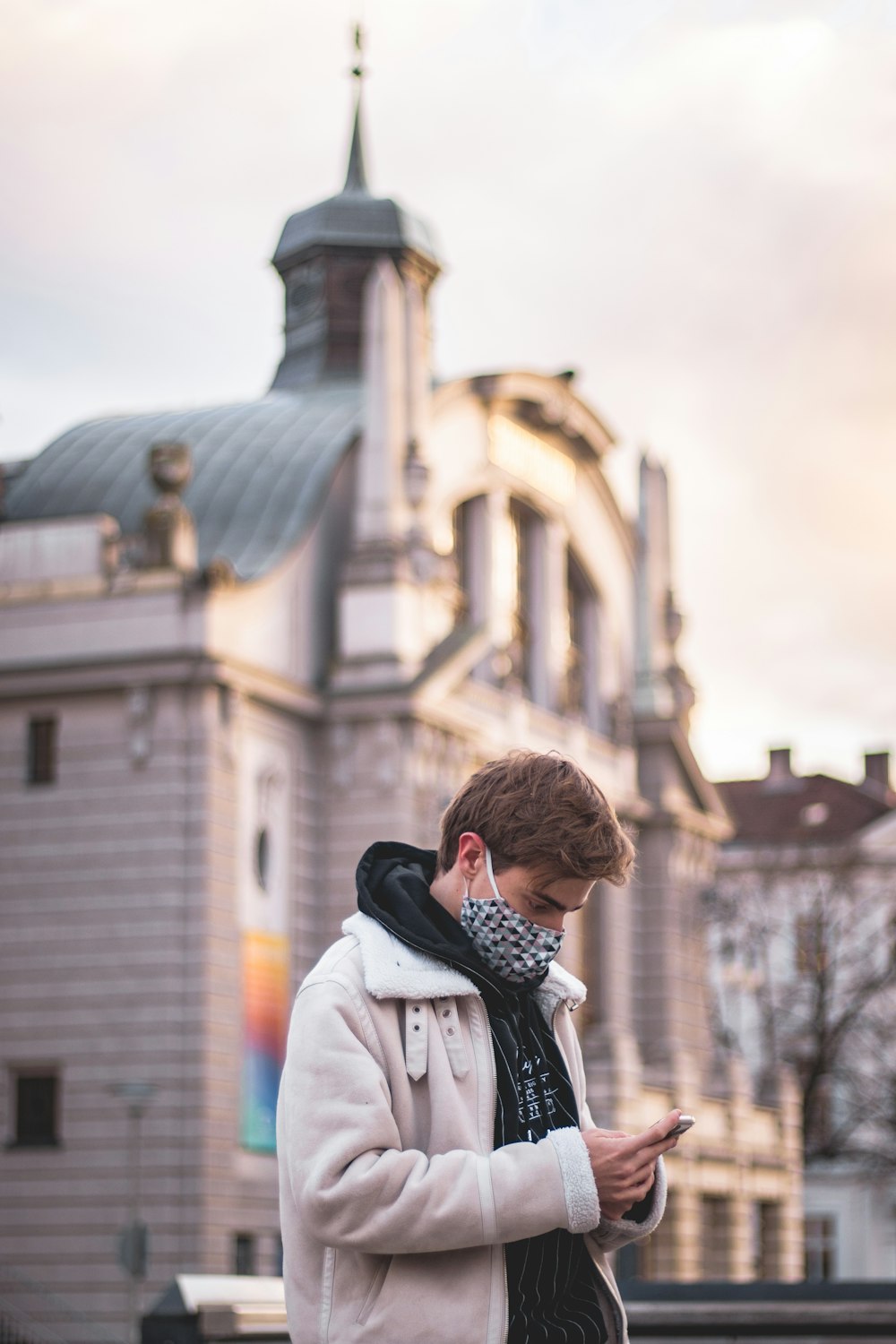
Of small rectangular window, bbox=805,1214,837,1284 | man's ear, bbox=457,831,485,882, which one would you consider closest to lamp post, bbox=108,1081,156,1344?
man's ear, bbox=457,831,485,882

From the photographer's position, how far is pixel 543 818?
480cm

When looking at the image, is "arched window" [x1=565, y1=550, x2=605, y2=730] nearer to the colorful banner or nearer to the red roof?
the colorful banner

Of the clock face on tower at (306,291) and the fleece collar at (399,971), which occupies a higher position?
the clock face on tower at (306,291)

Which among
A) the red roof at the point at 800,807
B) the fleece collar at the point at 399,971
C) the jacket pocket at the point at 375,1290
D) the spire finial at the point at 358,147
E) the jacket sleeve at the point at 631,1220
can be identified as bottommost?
the jacket pocket at the point at 375,1290

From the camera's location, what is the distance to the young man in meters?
4.62

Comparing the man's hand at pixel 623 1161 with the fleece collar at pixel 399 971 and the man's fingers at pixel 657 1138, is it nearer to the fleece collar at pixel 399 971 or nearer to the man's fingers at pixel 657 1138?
the man's fingers at pixel 657 1138

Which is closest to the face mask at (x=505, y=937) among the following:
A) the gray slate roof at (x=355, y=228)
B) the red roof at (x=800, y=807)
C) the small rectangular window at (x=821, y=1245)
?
the gray slate roof at (x=355, y=228)

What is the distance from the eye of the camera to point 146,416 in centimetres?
4741

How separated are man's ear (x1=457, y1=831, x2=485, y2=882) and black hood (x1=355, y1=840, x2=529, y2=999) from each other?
4.9 inches

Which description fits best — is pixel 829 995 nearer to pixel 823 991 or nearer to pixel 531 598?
pixel 823 991

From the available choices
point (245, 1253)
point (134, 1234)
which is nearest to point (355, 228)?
point (245, 1253)

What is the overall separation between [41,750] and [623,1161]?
112 ft

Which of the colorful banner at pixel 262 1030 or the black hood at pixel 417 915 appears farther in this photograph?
the colorful banner at pixel 262 1030

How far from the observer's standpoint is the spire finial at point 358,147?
53.6 m
